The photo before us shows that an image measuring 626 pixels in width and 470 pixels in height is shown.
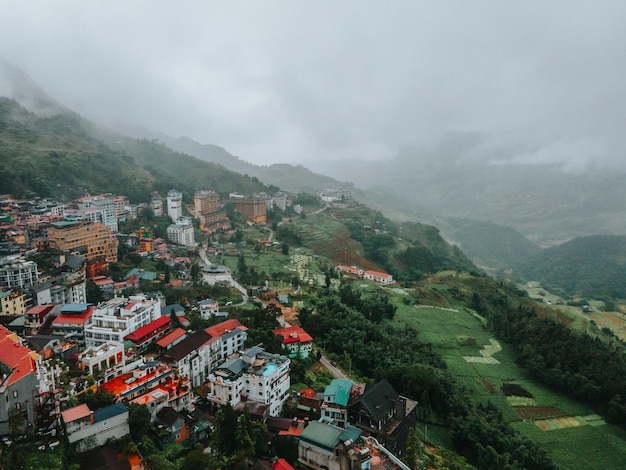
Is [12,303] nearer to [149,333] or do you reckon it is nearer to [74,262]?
[74,262]

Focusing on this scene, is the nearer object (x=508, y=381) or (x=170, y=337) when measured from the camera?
(x=170, y=337)

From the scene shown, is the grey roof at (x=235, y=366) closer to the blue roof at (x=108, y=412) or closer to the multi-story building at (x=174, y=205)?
the blue roof at (x=108, y=412)

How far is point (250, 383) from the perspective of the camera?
22.0 meters

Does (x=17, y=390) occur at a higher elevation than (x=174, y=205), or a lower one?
lower

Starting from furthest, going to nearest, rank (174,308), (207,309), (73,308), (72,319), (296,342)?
1. (207,309)
2. (174,308)
3. (296,342)
4. (73,308)
5. (72,319)

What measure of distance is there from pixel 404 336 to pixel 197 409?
2323 cm

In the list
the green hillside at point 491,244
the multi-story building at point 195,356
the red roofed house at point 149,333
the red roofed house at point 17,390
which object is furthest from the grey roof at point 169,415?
the green hillside at point 491,244

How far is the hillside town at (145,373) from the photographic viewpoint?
17109mm

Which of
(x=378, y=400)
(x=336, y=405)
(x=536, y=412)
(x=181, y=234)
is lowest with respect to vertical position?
(x=536, y=412)

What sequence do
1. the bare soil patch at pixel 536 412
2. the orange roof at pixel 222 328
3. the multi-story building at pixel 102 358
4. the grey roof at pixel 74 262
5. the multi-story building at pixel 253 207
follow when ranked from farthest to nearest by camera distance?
the multi-story building at pixel 253 207 → the grey roof at pixel 74 262 → the bare soil patch at pixel 536 412 → the orange roof at pixel 222 328 → the multi-story building at pixel 102 358

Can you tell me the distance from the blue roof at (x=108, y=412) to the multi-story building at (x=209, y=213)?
1972 inches

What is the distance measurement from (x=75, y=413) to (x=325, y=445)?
9.36 metres

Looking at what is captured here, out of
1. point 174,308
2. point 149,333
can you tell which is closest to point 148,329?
point 149,333

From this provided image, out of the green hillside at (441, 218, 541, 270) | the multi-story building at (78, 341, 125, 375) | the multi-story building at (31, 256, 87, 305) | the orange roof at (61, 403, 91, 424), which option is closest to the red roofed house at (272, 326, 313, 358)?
the multi-story building at (78, 341, 125, 375)
